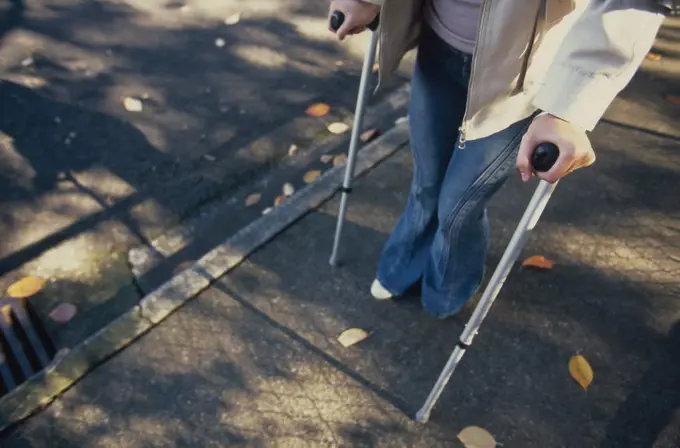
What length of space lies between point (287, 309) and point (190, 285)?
0.48 metres

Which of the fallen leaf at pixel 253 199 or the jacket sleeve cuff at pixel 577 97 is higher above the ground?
the jacket sleeve cuff at pixel 577 97

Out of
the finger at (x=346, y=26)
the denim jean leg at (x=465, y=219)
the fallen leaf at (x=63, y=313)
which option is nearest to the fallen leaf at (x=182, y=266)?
the fallen leaf at (x=63, y=313)

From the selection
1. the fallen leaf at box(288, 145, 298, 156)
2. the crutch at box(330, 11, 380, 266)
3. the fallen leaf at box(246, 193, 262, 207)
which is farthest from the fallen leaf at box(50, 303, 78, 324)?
the fallen leaf at box(288, 145, 298, 156)

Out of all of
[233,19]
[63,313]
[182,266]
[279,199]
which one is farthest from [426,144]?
[233,19]

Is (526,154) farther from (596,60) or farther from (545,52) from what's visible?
(545,52)

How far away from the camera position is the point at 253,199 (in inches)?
128

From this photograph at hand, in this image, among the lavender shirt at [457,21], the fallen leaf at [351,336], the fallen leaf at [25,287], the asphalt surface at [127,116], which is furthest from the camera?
the asphalt surface at [127,116]

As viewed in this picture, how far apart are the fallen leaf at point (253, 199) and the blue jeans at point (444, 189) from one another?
3.21 ft

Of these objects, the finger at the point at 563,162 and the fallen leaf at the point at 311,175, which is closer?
the finger at the point at 563,162

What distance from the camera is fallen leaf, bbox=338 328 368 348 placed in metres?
2.50

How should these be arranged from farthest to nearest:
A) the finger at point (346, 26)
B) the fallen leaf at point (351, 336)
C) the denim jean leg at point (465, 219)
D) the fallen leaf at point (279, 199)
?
the fallen leaf at point (279, 199) < the fallen leaf at point (351, 336) < the finger at point (346, 26) < the denim jean leg at point (465, 219)

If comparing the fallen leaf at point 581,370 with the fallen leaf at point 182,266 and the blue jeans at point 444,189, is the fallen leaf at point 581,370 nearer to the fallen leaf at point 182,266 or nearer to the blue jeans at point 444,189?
the blue jeans at point 444,189

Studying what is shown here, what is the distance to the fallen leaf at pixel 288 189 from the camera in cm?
327

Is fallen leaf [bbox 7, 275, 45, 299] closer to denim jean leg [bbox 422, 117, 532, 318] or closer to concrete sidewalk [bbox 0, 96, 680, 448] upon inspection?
concrete sidewalk [bbox 0, 96, 680, 448]
